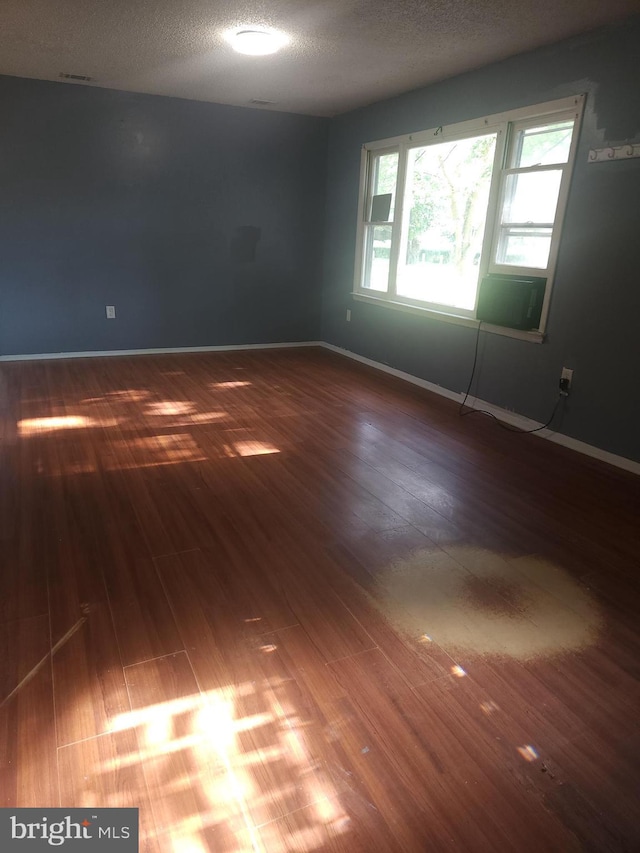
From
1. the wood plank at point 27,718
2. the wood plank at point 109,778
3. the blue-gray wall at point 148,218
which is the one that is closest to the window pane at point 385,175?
the blue-gray wall at point 148,218

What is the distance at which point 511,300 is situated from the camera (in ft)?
13.2

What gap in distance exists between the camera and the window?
12.5 ft

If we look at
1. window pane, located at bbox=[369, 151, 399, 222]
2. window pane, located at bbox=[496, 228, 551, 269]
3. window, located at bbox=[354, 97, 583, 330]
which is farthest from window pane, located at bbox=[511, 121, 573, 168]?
window pane, located at bbox=[369, 151, 399, 222]

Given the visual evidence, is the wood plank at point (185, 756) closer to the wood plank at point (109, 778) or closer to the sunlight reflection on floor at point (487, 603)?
the wood plank at point (109, 778)

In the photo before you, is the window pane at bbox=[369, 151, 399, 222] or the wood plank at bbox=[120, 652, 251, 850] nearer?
the wood plank at bbox=[120, 652, 251, 850]

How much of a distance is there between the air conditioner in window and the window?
71 mm

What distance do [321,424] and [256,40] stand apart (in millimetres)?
2517

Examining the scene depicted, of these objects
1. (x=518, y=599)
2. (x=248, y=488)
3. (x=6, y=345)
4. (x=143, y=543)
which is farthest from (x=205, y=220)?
(x=518, y=599)

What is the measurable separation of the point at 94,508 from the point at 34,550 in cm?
41

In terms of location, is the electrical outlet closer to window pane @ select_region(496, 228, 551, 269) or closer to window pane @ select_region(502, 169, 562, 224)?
window pane @ select_region(496, 228, 551, 269)

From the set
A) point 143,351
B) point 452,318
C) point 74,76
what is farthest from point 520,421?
point 74,76

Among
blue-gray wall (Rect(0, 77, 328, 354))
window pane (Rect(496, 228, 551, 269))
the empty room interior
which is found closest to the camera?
the empty room interior

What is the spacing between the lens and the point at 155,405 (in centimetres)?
430

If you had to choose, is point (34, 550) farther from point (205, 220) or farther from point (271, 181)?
point (271, 181)
